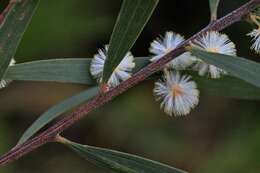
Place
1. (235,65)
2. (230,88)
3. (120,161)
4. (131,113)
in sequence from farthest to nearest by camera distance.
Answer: (131,113), (230,88), (120,161), (235,65)

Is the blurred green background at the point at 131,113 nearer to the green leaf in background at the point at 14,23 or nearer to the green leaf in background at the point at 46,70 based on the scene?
the green leaf in background at the point at 46,70

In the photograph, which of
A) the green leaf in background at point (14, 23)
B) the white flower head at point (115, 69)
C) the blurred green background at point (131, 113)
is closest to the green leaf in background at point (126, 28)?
the white flower head at point (115, 69)

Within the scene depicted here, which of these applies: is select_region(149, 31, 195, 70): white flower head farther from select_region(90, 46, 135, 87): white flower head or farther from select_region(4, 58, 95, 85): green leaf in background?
select_region(4, 58, 95, 85): green leaf in background

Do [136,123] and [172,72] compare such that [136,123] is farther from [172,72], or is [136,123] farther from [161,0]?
[172,72]

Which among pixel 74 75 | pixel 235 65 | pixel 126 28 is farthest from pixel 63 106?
pixel 235 65

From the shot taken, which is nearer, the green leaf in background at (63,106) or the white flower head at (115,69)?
the white flower head at (115,69)

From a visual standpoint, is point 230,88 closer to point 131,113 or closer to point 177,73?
point 177,73

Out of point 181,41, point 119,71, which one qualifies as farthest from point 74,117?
point 181,41
